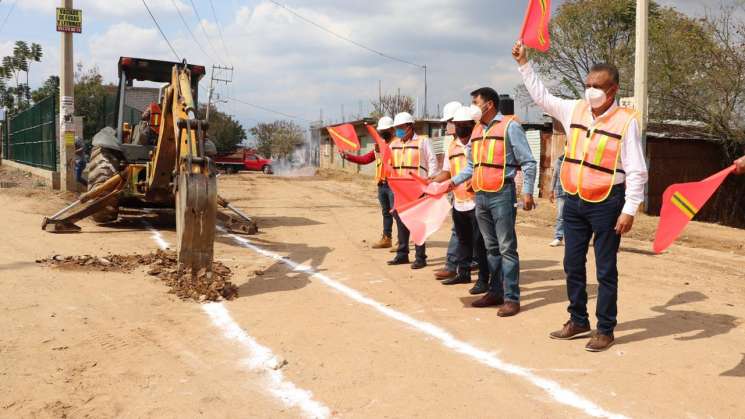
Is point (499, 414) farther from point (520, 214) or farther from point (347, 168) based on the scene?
point (347, 168)

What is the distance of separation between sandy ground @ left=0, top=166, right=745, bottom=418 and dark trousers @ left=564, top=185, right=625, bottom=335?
0.29m

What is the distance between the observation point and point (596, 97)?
4.92 metres

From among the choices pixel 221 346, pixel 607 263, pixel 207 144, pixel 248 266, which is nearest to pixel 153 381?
pixel 221 346

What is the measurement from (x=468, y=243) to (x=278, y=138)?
7415 cm

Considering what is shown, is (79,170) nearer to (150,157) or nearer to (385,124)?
(150,157)

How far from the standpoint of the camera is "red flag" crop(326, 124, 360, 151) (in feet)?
33.8

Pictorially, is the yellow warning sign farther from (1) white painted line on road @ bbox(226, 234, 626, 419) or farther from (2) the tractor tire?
(1) white painted line on road @ bbox(226, 234, 626, 419)

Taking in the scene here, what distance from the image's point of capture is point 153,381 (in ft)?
14.2

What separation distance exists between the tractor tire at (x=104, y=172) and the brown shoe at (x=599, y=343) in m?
9.27

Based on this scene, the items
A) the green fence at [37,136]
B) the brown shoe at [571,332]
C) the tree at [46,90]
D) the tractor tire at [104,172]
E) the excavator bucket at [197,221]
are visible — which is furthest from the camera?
the tree at [46,90]

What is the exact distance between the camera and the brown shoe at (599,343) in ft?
16.3

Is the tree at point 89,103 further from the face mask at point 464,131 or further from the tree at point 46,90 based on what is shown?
the face mask at point 464,131

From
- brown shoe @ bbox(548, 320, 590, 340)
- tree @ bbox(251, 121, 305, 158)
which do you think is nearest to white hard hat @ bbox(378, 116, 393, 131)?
brown shoe @ bbox(548, 320, 590, 340)

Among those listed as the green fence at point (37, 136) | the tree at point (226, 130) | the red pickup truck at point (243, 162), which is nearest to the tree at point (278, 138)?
the tree at point (226, 130)
